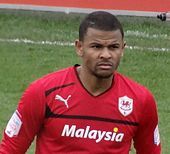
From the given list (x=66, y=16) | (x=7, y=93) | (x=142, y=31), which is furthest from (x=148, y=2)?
(x=7, y=93)

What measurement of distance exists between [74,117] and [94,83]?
226 mm

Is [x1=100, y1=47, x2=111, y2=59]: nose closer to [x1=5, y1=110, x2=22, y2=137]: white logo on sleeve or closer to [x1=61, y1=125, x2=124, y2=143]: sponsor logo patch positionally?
[x1=61, y1=125, x2=124, y2=143]: sponsor logo patch

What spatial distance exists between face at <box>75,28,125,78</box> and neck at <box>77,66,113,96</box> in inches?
Answer: 4.8

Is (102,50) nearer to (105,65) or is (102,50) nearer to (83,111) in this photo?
(105,65)

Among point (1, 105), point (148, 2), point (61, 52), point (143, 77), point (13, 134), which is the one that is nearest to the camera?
point (13, 134)

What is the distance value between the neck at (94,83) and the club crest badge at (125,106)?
119 mm

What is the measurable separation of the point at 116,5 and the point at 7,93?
487 centimetres

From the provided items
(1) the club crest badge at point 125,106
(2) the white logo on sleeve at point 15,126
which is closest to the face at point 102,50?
(1) the club crest badge at point 125,106

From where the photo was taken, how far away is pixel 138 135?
4.62m

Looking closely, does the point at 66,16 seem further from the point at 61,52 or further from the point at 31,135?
the point at 31,135

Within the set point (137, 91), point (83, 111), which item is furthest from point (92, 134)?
point (137, 91)

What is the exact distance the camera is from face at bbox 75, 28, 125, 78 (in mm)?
4223

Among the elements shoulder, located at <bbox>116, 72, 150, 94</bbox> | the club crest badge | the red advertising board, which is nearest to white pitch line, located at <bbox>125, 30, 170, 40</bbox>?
the red advertising board

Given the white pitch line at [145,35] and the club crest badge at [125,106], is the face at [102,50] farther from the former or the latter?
the white pitch line at [145,35]
